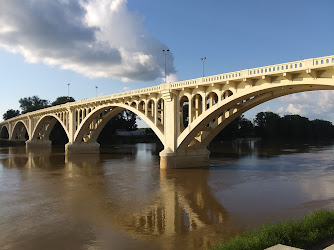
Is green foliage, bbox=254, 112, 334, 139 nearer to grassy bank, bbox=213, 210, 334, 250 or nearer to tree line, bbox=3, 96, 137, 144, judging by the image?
tree line, bbox=3, 96, 137, 144

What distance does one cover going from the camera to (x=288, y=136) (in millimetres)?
109375

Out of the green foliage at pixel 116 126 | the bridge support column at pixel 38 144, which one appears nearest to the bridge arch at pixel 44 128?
the bridge support column at pixel 38 144

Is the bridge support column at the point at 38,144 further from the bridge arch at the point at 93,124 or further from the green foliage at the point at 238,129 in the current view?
the green foliage at the point at 238,129

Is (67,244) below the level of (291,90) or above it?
below

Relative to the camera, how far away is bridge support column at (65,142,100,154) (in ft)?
154

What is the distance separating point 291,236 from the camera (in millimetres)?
8328

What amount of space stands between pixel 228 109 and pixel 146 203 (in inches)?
510

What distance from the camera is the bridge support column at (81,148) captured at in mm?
46859

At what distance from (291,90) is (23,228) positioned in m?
17.6

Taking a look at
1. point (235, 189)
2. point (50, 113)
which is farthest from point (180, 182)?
point (50, 113)

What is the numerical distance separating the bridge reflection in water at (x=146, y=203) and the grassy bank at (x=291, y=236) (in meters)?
1.89

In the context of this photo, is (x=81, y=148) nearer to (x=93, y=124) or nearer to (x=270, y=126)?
(x=93, y=124)

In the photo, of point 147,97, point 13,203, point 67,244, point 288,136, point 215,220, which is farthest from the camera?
point 288,136

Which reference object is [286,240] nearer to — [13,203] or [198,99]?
[13,203]
